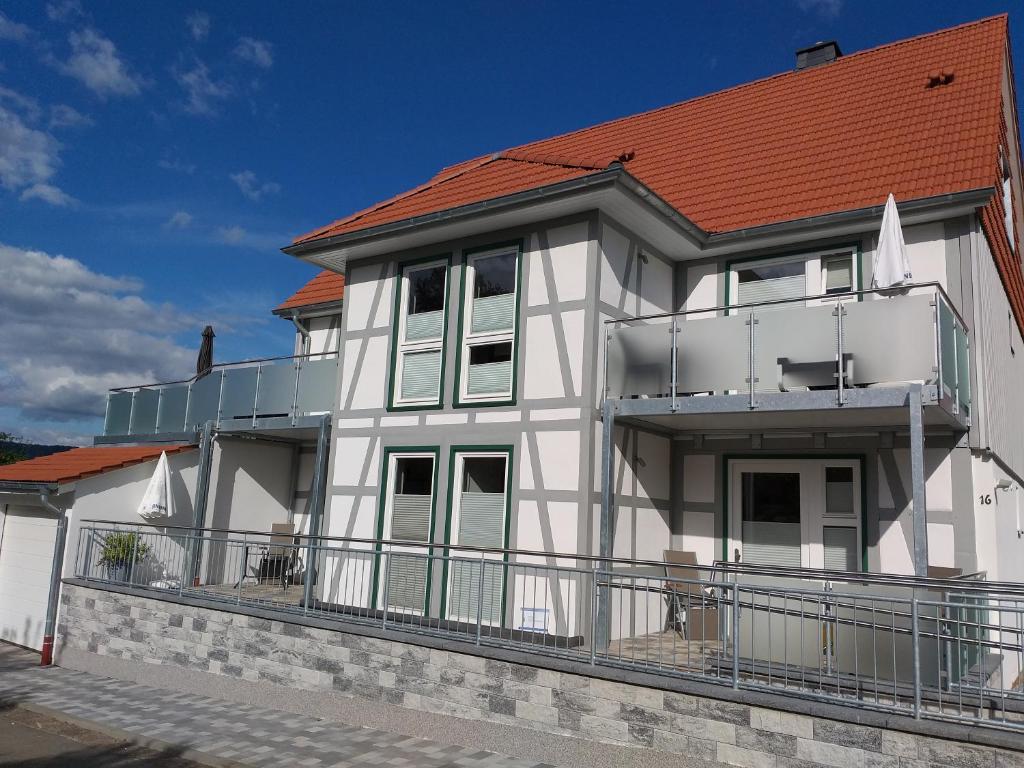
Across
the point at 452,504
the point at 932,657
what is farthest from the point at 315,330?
the point at 932,657

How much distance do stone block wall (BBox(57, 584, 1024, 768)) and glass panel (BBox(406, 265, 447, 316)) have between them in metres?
A: 4.83

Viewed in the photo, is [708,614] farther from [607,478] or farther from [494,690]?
[494,690]

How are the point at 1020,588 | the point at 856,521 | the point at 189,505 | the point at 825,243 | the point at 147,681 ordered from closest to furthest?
the point at 1020,588 < the point at 856,521 < the point at 825,243 < the point at 147,681 < the point at 189,505

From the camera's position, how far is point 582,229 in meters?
10.5

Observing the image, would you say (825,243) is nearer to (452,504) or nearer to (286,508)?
(452,504)

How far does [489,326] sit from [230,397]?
6.03m

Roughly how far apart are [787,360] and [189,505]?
444 inches

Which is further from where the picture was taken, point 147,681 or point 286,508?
point 286,508

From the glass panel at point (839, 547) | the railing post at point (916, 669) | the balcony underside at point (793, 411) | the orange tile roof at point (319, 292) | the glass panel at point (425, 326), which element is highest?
the orange tile roof at point (319, 292)

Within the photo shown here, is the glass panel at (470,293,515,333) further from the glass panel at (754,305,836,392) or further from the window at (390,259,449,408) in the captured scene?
the glass panel at (754,305,836,392)

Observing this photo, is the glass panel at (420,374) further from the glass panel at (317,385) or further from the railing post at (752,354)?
the railing post at (752,354)

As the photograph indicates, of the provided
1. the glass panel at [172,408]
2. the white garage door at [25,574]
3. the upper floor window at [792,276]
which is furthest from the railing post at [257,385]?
the upper floor window at [792,276]

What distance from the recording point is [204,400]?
50.8 feet

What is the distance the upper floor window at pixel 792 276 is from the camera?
10.9m
